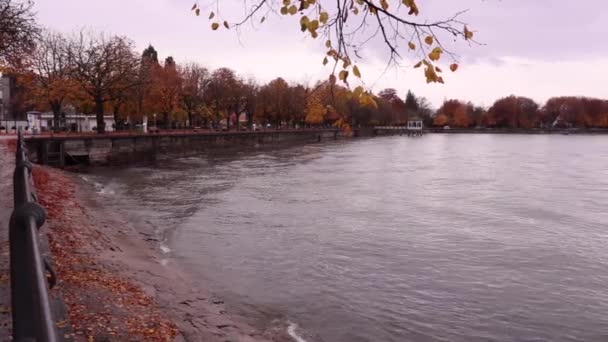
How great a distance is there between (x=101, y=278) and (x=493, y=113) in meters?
195

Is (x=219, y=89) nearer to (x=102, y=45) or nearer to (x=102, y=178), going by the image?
(x=102, y=45)

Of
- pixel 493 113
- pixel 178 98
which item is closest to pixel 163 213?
pixel 178 98

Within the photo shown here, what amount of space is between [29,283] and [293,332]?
314 inches

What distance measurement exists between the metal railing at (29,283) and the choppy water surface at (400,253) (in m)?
7.76

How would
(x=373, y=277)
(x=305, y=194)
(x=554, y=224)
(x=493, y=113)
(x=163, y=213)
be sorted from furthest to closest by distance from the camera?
(x=493, y=113), (x=305, y=194), (x=163, y=213), (x=554, y=224), (x=373, y=277)

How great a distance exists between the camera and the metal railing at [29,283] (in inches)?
84.8

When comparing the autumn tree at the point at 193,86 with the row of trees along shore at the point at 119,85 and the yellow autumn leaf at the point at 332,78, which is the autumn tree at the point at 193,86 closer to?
the row of trees along shore at the point at 119,85

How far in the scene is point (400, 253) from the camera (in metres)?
15.8

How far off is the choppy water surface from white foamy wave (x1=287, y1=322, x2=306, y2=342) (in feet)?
0.48

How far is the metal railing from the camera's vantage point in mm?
2154

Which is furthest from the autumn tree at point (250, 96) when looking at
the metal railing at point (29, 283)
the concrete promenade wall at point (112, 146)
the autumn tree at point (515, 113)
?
the autumn tree at point (515, 113)

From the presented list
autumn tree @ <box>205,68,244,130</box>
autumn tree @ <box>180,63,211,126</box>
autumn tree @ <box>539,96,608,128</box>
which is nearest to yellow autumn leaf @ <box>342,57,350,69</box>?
autumn tree @ <box>180,63,211,126</box>

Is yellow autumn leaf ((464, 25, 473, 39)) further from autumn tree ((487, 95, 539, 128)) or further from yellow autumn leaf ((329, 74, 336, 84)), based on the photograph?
autumn tree ((487, 95, 539, 128))

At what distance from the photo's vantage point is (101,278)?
409 inches
